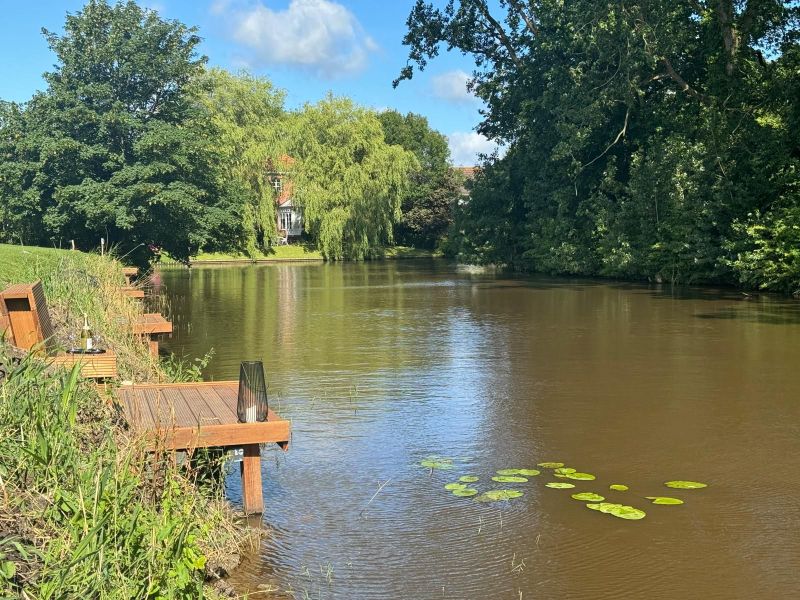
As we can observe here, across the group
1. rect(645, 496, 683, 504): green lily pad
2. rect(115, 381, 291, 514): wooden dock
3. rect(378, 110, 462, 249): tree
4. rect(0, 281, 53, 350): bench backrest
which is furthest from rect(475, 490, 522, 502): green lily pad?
rect(378, 110, 462, 249): tree

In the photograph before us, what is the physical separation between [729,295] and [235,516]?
870 inches

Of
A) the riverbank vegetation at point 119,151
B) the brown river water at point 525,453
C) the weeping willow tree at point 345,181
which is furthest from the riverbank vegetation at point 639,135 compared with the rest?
the weeping willow tree at point 345,181

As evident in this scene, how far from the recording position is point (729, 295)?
25.3 metres

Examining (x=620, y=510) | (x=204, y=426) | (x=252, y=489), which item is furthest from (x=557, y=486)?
(x=204, y=426)

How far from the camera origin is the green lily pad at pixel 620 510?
6.20 metres

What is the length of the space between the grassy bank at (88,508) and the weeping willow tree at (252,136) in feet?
145

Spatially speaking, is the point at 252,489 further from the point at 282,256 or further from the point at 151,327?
the point at 282,256

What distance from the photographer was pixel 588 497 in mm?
6645

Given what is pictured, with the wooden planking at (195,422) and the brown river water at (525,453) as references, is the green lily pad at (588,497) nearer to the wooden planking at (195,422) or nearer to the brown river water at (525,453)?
the brown river water at (525,453)

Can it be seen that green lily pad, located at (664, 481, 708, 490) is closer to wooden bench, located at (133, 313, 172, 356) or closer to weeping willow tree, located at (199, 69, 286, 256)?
wooden bench, located at (133, 313, 172, 356)

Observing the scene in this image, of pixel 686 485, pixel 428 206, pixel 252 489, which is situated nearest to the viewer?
pixel 252 489

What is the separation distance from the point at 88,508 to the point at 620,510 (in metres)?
3.74

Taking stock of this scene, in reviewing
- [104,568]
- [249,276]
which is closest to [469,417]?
[104,568]

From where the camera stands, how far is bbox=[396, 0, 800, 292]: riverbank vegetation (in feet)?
82.3
